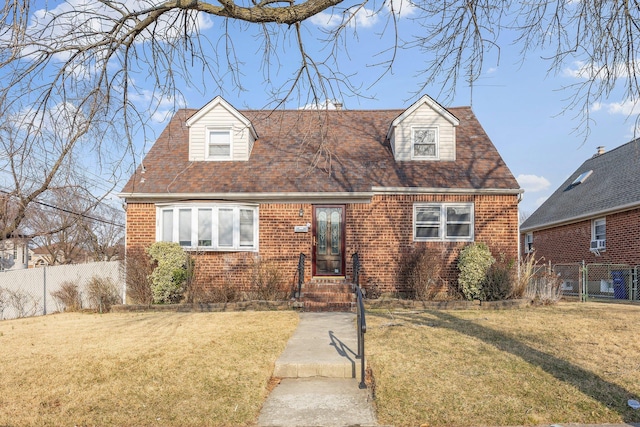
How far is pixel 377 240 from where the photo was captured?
44.2 feet

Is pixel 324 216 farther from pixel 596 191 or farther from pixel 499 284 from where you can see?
pixel 596 191

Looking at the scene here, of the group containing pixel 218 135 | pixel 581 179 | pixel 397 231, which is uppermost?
pixel 218 135

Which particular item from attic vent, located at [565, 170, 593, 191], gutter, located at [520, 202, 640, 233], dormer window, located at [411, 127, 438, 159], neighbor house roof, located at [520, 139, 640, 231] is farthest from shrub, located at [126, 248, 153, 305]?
attic vent, located at [565, 170, 593, 191]

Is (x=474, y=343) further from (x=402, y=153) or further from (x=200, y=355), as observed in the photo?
(x=402, y=153)

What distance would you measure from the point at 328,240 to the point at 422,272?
292 centimetres

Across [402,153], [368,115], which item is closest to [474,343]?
[402,153]

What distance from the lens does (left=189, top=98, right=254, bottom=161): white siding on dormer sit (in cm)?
1455

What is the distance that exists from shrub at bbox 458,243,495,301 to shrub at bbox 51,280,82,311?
35.9 feet

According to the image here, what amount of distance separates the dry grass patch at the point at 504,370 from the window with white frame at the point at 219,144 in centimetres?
818

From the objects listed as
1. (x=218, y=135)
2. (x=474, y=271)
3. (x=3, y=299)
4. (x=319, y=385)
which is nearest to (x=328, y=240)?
(x=474, y=271)

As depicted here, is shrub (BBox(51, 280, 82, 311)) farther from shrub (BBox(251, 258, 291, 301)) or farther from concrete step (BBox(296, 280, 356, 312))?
concrete step (BBox(296, 280, 356, 312))

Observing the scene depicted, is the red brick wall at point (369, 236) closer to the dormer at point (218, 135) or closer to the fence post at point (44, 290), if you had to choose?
the dormer at point (218, 135)

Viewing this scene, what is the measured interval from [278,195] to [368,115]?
6.34 meters

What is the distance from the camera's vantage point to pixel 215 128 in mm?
14617
